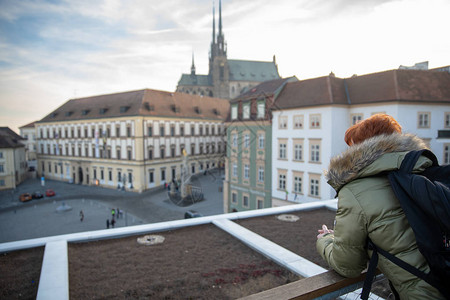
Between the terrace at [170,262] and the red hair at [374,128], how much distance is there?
69.0 inches

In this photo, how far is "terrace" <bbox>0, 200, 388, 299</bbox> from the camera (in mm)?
4656

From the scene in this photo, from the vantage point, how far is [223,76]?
84062 mm

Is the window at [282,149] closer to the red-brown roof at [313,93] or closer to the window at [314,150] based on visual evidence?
the window at [314,150]

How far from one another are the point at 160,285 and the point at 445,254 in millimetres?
4200

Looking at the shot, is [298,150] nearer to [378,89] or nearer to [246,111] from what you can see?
[246,111]

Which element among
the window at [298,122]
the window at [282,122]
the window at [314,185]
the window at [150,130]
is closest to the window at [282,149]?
the window at [282,122]

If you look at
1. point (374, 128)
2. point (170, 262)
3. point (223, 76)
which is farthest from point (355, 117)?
point (223, 76)

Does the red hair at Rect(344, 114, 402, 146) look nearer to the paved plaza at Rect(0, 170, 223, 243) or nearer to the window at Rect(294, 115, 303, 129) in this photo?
the paved plaza at Rect(0, 170, 223, 243)

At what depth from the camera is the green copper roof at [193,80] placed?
87.1 m

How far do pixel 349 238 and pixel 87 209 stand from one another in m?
33.6

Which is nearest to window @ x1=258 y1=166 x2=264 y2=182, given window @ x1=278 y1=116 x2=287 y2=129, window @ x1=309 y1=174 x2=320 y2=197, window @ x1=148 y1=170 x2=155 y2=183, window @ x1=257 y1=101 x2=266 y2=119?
window @ x1=278 y1=116 x2=287 y2=129

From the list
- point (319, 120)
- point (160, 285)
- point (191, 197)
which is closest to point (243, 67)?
point (191, 197)

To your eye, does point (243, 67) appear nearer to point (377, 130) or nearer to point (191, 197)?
point (191, 197)

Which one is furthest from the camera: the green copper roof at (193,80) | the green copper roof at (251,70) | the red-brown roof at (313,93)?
the green copper roof at (193,80)
